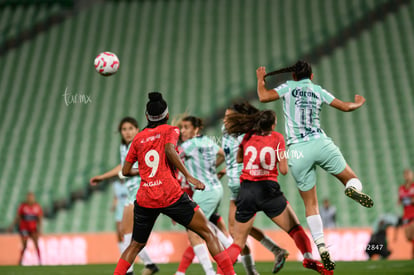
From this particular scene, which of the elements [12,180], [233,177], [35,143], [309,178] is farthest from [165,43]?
[309,178]

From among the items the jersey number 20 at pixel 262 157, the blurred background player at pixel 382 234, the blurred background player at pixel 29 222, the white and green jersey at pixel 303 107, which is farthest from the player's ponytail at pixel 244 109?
the blurred background player at pixel 29 222

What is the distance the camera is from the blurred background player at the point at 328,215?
16.6m

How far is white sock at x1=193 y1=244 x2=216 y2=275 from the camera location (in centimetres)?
777

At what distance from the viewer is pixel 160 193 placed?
6.22 m

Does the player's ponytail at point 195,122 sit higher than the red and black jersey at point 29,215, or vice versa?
the player's ponytail at point 195,122

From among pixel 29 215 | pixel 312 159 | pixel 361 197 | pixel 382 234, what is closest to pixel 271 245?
pixel 312 159

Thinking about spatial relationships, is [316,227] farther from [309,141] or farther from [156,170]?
[156,170]

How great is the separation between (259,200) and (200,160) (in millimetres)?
1634

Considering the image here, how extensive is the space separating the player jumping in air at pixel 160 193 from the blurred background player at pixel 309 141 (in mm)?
1199

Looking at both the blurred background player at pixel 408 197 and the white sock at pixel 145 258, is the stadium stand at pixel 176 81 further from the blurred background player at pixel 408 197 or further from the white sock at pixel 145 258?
the white sock at pixel 145 258

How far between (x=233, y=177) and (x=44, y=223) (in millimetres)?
10833

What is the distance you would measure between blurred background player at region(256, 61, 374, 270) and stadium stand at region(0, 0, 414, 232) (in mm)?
10155

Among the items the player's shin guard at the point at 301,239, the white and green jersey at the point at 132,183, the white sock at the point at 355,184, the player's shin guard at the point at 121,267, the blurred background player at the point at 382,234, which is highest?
the white and green jersey at the point at 132,183

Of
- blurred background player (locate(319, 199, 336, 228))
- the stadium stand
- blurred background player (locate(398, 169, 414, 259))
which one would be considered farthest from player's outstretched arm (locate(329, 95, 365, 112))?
the stadium stand
